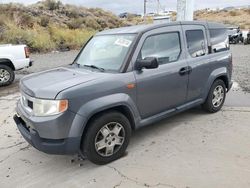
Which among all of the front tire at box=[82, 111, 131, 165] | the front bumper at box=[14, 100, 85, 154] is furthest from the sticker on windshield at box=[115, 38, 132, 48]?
the front bumper at box=[14, 100, 85, 154]

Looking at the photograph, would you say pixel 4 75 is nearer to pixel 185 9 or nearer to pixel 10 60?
pixel 10 60

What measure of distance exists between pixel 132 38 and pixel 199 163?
6.74 feet

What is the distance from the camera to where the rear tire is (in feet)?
31.8

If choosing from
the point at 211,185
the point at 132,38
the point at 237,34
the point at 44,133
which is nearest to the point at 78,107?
the point at 44,133

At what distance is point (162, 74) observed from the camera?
493 cm

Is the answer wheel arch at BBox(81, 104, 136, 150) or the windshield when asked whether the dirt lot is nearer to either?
wheel arch at BBox(81, 104, 136, 150)

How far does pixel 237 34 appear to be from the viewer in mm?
25797

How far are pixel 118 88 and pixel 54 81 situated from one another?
88 cm

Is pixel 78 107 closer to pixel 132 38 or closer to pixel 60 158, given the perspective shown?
pixel 60 158

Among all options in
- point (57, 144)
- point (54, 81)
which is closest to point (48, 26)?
point (54, 81)

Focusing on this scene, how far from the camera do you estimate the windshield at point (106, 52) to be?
472 cm

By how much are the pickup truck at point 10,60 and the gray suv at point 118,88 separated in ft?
16.3

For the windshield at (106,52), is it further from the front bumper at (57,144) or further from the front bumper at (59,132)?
the front bumper at (57,144)

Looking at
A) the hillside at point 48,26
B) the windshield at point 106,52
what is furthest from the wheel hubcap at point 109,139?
the hillside at point 48,26
